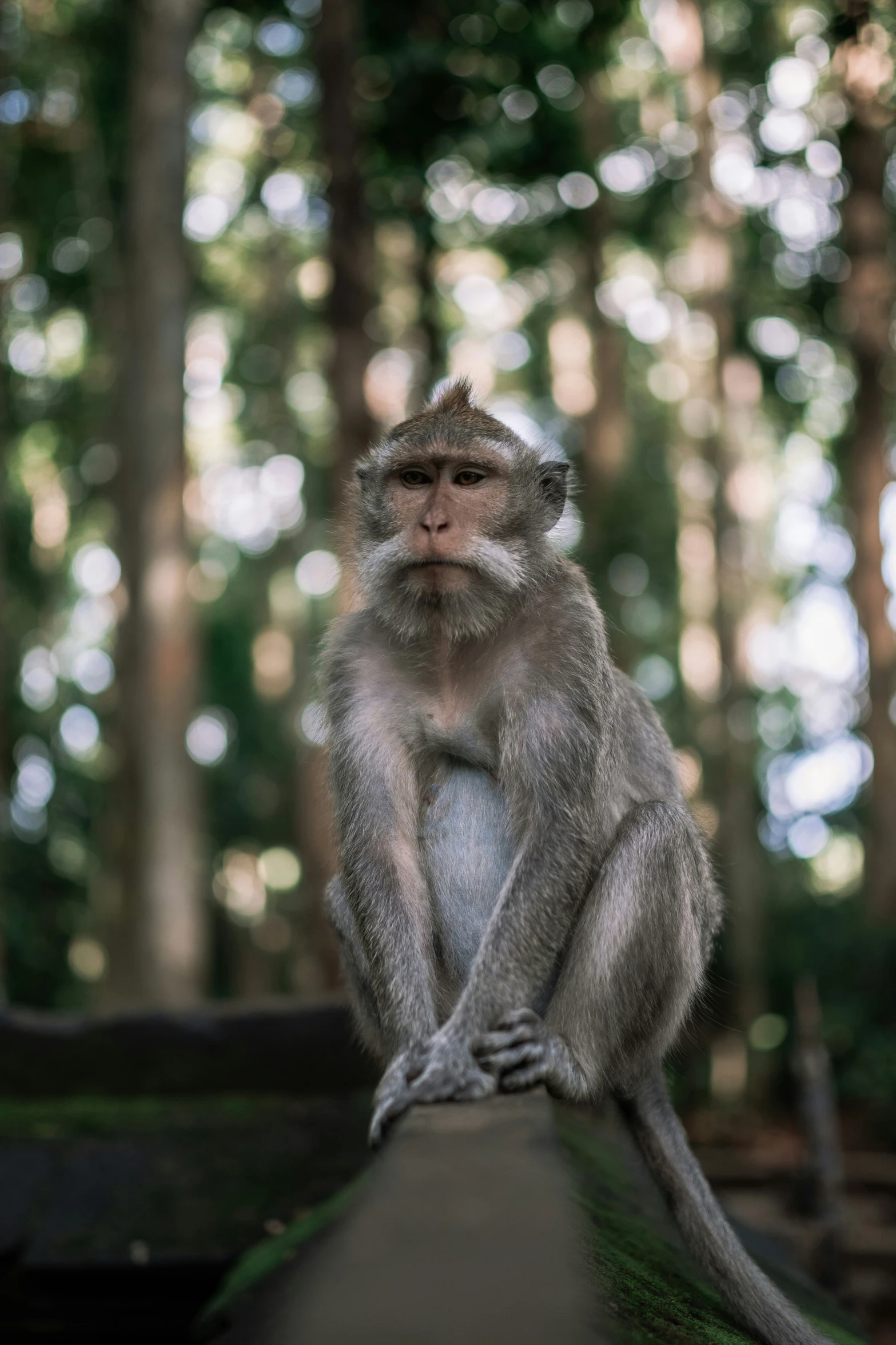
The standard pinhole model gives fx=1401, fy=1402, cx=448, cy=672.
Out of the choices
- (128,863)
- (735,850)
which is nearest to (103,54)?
(128,863)

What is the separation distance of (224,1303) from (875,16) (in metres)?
5.77

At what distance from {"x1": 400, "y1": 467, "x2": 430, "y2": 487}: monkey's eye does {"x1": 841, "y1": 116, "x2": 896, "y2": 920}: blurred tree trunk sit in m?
10.8

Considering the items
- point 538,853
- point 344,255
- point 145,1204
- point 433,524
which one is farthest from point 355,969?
point 344,255

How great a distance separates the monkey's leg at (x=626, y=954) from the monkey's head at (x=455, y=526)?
0.78 metres

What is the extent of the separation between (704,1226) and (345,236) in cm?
758

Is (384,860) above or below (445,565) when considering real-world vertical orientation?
below

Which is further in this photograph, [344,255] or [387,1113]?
[344,255]

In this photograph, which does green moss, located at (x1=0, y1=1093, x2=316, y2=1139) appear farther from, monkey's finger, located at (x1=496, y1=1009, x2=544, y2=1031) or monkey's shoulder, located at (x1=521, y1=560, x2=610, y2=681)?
monkey's shoulder, located at (x1=521, y1=560, x2=610, y2=681)

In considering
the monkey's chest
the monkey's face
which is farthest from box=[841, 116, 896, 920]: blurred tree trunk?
the monkey's face

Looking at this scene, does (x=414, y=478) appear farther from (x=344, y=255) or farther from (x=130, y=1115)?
(x=344, y=255)

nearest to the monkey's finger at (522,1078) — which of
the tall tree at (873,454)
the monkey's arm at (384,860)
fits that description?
the monkey's arm at (384,860)

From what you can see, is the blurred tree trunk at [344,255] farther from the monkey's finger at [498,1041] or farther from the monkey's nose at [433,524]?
the monkey's finger at [498,1041]

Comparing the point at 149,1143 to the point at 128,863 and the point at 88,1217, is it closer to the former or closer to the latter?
the point at 88,1217

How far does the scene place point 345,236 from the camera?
977 centimetres
